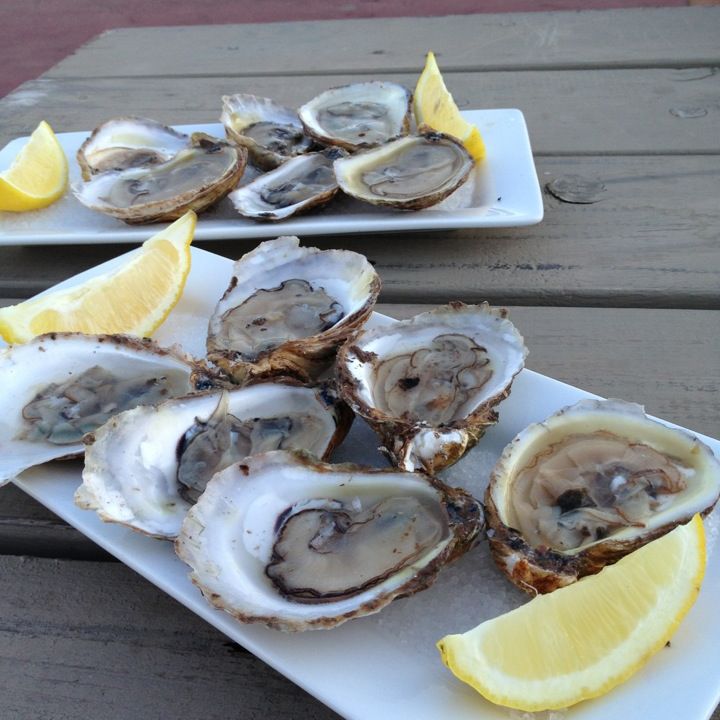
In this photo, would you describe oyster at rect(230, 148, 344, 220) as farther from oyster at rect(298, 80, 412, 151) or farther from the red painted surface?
the red painted surface

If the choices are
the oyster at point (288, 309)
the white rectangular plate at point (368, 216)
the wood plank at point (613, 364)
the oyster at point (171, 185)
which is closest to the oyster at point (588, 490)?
the wood plank at point (613, 364)

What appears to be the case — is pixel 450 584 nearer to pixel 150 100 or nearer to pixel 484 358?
pixel 484 358

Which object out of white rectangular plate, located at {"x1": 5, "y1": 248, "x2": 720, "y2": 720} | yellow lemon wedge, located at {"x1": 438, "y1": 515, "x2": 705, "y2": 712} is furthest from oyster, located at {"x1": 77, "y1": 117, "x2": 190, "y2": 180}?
yellow lemon wedge, located at {"x1": 438, "y1": 515, "x2": 705, "y2": 712}

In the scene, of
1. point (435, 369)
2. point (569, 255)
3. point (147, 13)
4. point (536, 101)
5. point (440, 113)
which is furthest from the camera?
point (147, 13)

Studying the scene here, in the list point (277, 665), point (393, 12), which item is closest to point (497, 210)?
point (277, 665)

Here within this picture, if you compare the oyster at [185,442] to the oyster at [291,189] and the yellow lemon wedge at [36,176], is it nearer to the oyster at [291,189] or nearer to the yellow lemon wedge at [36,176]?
the oyster at [291,189]

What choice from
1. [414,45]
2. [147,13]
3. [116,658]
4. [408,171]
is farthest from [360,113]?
[147,13]

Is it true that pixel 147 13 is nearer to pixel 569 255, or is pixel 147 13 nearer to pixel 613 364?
pixel 569 255
